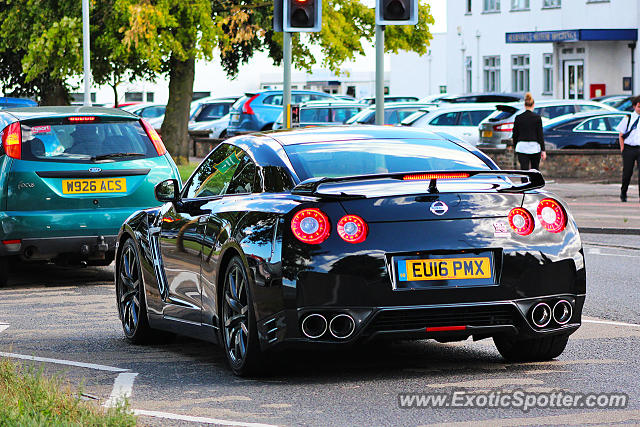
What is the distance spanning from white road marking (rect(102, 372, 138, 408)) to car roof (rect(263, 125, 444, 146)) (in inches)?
62.9

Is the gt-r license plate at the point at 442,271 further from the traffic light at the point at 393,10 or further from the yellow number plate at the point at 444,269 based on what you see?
the traffic light at the point at 393,10

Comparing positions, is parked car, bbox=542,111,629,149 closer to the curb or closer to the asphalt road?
the curb

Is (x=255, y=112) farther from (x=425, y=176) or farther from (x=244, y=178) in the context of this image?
(x=425, y=176)

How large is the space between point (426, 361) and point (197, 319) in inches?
54.4

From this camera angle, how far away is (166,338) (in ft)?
31.6

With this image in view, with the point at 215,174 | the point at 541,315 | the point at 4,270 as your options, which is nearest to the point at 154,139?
the point at 4,270

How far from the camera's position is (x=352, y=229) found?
7398mm

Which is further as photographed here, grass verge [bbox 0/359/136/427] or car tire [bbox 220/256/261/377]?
car tire [bbox 220/256/261/377]

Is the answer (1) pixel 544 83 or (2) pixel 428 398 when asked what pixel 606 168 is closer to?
(2) pixel 428 398

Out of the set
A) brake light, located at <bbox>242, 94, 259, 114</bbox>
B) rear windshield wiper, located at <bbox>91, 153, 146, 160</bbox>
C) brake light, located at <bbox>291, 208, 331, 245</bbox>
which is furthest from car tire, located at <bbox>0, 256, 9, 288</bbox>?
brake light, located at <bbox>242, 94, 259, 114</bbox>

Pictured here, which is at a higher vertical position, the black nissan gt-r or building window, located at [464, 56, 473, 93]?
building window, located at [464, 56, 473, 93]

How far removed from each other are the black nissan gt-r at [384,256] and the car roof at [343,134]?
135 mm

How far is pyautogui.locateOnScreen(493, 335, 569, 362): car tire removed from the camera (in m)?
8.15

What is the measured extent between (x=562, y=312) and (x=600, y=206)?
613 inches
